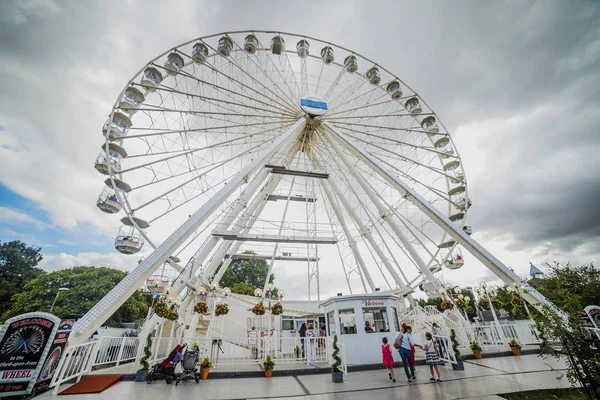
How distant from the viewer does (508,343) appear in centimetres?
1121

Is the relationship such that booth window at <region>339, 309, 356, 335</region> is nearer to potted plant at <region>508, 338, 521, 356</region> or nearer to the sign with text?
the sign with text

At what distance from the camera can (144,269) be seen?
8750 mm

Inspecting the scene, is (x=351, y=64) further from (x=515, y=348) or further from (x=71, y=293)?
(x=71, y=293)

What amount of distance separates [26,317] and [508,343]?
18.1 metres

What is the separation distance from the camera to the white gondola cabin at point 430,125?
17086 mm

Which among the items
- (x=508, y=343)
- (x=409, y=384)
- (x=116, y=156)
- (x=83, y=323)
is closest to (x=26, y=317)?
(x=83, y=323)

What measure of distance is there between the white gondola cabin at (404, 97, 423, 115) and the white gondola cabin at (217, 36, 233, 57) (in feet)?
41.4

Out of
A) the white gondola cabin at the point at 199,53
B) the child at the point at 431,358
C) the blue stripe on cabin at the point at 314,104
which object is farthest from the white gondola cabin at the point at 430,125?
the white gondola cabin at the point at 199,53

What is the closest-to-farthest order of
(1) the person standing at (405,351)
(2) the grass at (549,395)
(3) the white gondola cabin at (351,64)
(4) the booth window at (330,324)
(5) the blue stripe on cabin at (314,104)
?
(2) the grass at (549,395) < (1) the person standing at (405,351) < (4) the booth window at (330,324) < (5) the blue stripe on cabin at (314,104) < (3) the white gondola cabin at (351,64)

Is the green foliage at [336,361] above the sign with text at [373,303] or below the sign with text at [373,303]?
below

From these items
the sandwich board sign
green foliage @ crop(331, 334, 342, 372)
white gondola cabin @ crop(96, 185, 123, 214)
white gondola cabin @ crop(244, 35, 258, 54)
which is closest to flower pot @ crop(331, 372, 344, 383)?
green foliage @ crop(331, 334, 342, 372)

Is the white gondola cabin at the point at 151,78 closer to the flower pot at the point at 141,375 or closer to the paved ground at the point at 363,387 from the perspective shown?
the flower pot at the point at 141,375

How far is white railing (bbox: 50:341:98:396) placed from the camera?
274 inches

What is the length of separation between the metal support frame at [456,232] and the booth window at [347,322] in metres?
6.31
